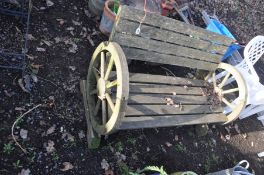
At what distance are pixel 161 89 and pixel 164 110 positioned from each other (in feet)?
1.09

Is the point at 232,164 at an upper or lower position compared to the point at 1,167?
lower

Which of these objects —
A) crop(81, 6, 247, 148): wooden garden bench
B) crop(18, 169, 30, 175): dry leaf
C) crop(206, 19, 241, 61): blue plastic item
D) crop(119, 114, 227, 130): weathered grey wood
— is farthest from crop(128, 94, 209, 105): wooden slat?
crop(206, 19, 241, 61): blue plastic item

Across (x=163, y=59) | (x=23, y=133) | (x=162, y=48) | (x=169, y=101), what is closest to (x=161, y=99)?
(x=169, y=101)

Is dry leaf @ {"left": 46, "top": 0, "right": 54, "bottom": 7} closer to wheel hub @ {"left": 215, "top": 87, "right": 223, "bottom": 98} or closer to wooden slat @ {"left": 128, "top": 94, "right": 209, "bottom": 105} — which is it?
wooden slat @ {"left": 128, "top": 94, "right": 209, "bottom": 105}

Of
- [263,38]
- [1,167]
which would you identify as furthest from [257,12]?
[1,167]

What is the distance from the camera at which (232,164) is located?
205 inches

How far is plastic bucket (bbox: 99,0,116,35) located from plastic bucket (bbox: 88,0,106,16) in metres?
0.25

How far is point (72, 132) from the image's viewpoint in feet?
13.8

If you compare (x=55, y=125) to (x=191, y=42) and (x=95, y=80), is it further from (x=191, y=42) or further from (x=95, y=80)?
(x=191, y=42)

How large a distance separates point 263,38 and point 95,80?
3.18 meters

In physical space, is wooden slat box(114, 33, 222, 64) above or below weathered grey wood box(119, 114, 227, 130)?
above

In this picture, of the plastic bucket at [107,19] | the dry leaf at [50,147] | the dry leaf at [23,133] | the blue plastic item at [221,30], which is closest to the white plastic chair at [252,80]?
the blue plastic item at [221,30]

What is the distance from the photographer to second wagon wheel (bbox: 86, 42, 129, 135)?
3.44m

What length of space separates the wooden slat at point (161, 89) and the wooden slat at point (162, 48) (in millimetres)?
369
